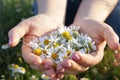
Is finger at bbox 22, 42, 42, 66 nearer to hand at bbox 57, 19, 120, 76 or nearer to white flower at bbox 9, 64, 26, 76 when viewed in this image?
hand at bbox 57, 19, 120, 76

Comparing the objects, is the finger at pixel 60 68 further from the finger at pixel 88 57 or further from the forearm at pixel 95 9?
the forearm at pixel 95 9

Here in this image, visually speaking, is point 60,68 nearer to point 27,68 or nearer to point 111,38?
point 111,38

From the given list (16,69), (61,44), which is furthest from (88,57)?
(16,69)

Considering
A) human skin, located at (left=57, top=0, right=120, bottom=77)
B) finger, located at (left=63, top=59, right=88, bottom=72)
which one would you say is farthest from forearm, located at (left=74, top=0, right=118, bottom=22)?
finger, located at (left=63, top=59, right=88, bottom=72)

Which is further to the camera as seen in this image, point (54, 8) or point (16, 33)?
point (54, 8)

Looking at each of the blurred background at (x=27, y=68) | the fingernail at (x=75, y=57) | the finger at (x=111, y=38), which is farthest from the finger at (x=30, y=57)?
the blurred background at (x=27, y=68)

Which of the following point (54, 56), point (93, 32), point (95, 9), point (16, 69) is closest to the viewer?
point (54, 56)
